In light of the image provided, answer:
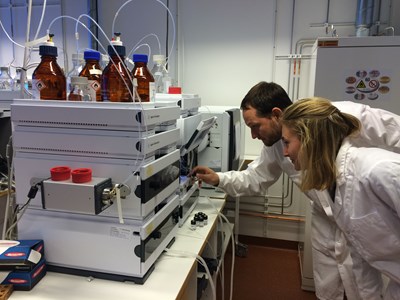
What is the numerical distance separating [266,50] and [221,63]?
41 cm

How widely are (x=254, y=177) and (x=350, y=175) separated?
87 centimetres

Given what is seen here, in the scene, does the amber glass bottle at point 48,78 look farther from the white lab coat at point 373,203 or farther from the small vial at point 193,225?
the white lab coat at point 373,203

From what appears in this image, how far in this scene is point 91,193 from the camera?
0.92 metres

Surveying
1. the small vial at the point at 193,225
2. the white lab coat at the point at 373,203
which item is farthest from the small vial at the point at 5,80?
the white lab coat at the point at 373,203

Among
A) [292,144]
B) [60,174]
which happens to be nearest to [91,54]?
[60,174]

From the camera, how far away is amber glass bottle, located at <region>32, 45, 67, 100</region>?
3.58 feet

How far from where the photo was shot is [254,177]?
6.36 ft

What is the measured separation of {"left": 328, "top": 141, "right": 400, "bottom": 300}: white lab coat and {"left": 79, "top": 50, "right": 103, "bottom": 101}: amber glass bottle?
888 millimetres

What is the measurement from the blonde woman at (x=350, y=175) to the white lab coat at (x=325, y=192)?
18cm

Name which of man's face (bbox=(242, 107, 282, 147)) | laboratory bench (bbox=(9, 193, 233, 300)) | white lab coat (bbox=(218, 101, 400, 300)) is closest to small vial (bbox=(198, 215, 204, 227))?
laboratory bench (bbox=(9, 193, 233, 300))

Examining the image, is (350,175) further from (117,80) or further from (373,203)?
(117,80)

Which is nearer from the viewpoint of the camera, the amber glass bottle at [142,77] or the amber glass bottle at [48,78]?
the amber glass bottle at [48,78]

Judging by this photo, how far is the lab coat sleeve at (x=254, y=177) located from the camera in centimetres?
187

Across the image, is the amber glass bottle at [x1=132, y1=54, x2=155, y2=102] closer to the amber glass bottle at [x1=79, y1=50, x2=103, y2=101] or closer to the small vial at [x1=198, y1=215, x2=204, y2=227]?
the amber glass bottle at [x1=79, y1=50, x2=103, y2=101]
